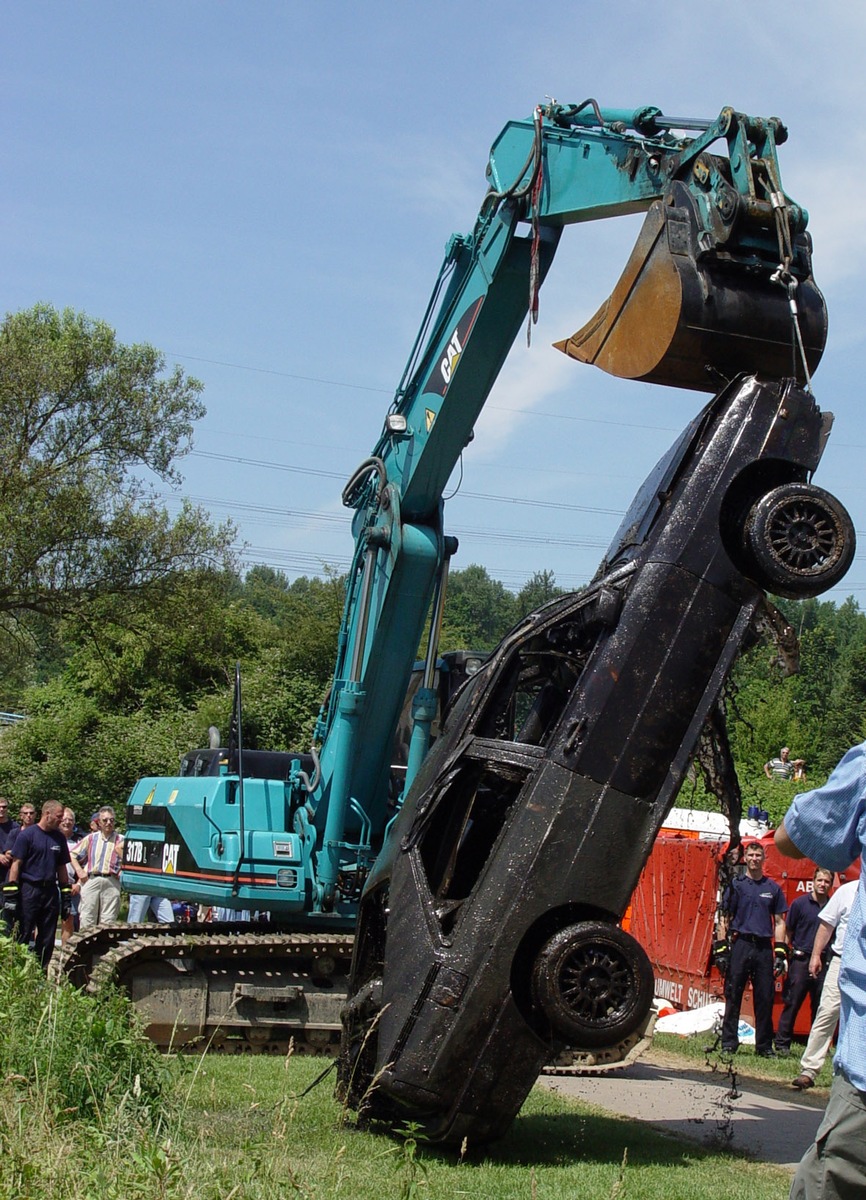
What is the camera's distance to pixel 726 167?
631 centimetres

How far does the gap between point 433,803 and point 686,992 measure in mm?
9100

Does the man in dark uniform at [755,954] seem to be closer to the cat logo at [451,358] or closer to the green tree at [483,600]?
the cat logo at [451,358]

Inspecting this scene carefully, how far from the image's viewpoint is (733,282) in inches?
244

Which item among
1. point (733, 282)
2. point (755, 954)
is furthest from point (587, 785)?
point (755, 954)

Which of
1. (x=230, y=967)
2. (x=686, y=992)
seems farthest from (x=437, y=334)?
(x=686, y=992)

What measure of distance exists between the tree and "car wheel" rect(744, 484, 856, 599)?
23.0 m

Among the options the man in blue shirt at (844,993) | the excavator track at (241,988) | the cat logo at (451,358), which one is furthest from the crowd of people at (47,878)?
the man in blue shirt at (844,993)

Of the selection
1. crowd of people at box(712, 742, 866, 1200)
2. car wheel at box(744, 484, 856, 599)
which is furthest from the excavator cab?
crowd of people at box(712, 742, 866, 1200)

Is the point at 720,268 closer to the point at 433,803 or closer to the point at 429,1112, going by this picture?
the point at 433,803

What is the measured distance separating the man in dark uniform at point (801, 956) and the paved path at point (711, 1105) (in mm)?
1629

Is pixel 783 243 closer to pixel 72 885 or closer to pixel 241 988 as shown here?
pixel 241 988

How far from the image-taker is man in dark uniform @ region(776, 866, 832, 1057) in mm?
12258

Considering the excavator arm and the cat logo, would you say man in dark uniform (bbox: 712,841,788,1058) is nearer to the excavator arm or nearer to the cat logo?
the excavator arm

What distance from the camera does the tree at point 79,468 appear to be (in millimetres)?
27656
